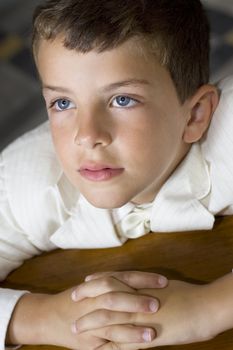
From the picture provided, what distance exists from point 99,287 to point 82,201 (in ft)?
0.68

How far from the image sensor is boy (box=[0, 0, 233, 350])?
832mm

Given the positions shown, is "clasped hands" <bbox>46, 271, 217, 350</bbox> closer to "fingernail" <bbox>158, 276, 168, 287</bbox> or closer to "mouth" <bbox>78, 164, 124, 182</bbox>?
"fingernail" <bbox>158, 276, 168, 287</bbox>

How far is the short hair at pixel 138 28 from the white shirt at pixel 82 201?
8 centimetres

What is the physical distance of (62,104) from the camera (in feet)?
2.94

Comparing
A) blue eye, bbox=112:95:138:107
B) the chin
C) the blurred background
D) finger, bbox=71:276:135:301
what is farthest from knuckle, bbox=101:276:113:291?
the blurred background

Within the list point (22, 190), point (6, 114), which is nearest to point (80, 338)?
point (22, 190)

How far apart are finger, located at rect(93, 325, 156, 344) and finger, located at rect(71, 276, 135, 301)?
0.05m

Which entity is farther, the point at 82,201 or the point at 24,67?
the point at 24,67

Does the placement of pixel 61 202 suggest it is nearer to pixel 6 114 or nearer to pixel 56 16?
pixel 56 16

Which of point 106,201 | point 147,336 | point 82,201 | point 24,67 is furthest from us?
point 24,67

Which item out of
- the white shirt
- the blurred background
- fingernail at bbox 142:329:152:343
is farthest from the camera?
the blurred background

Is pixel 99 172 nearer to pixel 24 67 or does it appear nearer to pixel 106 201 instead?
pixel 106 201

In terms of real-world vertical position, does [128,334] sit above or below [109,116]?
below

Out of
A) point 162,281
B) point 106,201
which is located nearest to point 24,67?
point 106,201
